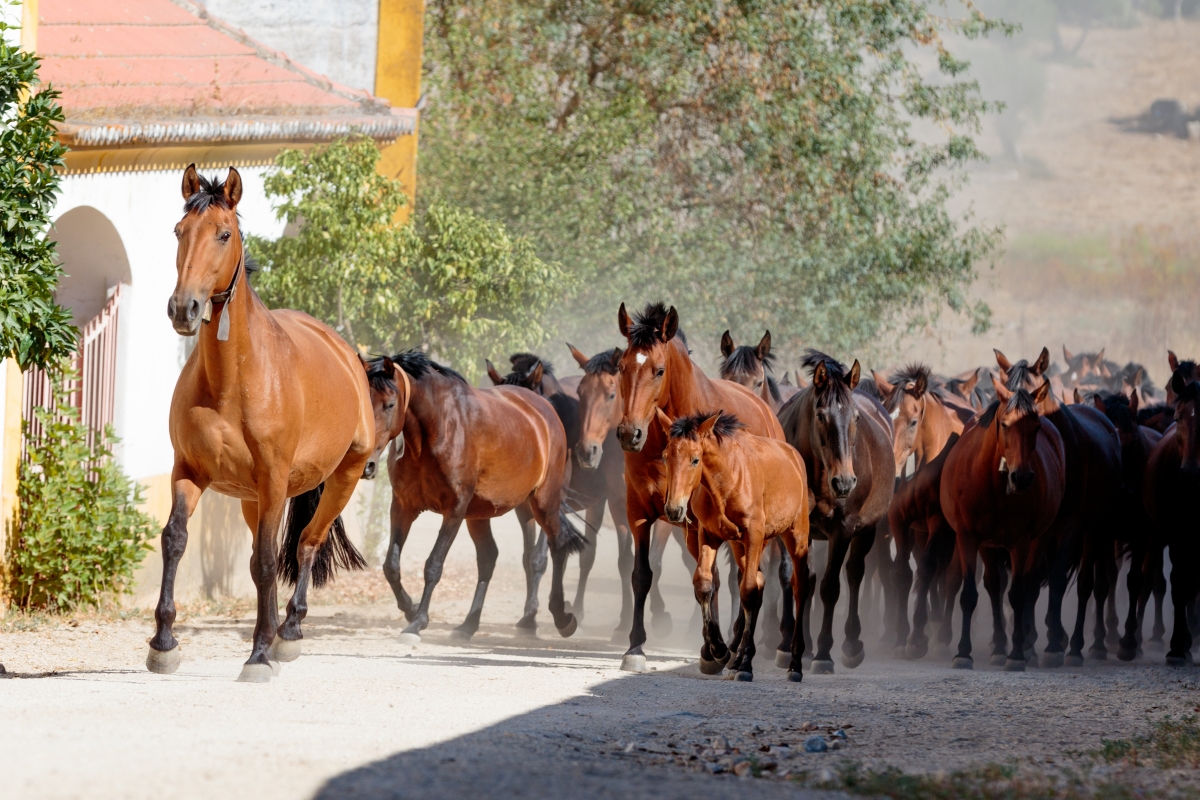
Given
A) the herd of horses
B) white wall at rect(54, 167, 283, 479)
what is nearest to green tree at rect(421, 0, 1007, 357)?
the herd of horses

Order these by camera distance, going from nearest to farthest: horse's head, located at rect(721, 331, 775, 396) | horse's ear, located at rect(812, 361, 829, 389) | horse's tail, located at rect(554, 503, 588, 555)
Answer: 1. horse's ear, located at rect(812, 361, 829, 389)
2. horse's head, located at rect(721, 331, 775, 396)
3. horse's tail, located at rect(554, 503, 588, 555)

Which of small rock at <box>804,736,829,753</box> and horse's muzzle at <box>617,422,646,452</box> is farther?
horse's muzzle at <box>617,422,646,452</box>

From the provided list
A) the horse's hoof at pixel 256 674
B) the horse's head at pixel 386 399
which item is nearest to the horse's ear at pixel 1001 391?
the horse's head at pixel 386 399

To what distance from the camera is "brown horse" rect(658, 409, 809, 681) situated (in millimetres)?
8258

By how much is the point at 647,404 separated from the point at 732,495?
32.0 inches

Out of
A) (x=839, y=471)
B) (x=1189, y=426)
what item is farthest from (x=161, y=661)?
(x=1189, y=426)

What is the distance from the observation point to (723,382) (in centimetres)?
1011

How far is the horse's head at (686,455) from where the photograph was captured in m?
8.14

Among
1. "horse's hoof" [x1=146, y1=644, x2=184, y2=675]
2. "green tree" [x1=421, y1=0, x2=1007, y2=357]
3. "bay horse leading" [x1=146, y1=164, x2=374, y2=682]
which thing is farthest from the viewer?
"green tree" [x1=421, y1=0, x2=1007, y2=357]

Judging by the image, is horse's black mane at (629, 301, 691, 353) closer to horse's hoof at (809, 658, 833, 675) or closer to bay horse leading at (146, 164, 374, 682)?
bay horse leading at (146, 164, 374, 682)

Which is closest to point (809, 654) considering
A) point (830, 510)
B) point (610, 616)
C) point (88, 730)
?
point (830, 510)

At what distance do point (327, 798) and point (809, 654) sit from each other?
6.53 metres

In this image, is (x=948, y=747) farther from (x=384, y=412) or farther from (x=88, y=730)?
(x=384, y=412)

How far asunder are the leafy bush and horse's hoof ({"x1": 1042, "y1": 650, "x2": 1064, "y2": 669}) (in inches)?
269
